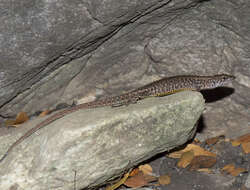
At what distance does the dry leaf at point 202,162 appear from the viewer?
566cm

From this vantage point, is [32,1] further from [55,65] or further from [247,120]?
[247,120]

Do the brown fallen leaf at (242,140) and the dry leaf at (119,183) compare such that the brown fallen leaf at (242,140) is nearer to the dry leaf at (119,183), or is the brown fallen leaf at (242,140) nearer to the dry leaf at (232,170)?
the dry leaf at (232,170)

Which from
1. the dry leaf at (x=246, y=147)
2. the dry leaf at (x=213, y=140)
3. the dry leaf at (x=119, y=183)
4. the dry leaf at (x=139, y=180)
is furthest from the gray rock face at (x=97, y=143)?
the dry leaf at (x=246, y=147)

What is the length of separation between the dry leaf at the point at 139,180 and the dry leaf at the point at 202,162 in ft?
Result: 2.45

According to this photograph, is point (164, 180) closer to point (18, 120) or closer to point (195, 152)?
point (195, 152)

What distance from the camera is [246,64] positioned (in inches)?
231

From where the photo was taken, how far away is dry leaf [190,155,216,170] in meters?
5.66

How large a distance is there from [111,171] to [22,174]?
1.26 meters

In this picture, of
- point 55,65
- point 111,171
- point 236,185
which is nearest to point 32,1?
point 55,65

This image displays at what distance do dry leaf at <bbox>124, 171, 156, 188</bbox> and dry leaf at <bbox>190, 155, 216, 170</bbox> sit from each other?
0.75 m

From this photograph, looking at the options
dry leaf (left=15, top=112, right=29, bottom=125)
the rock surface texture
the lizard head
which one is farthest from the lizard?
dry leaf (left=15, top=112, right=29, bottom=125)

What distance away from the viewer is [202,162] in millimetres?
5727

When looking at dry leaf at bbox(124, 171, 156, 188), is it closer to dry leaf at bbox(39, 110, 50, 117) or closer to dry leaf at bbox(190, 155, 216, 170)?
dry leaf at bbox(190, 155, 216, 170)

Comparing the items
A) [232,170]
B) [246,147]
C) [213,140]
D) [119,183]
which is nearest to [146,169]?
[119,183]
